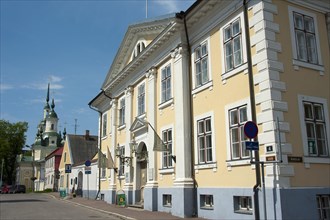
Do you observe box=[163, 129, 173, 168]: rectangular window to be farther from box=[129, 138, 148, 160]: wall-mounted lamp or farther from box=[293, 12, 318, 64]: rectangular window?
box=[293, 12, 318, 64]: rectangular window

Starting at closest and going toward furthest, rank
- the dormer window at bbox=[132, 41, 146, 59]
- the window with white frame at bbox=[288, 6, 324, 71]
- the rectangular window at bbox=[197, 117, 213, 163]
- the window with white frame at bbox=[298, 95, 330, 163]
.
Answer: the window with white frame at bbox=[298, 95, 330, 163] → the window with white frame at bbox=[288, 6, 324, 71] → the rectangular window at bbox=[197, 117, 213, 163] → the dormer window at bbox=[132, 41, 146, 59]

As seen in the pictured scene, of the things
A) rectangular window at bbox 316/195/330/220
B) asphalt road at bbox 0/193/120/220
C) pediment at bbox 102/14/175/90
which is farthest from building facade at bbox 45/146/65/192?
rectangular window at bbox 316/195/330/220

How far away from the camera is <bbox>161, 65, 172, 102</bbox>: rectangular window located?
1792 cm

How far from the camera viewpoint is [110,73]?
2595 cm

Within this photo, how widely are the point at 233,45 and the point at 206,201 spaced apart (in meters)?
6.21

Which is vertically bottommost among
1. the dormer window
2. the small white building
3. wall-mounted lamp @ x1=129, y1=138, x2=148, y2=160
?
the small white building

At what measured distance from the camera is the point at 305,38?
1269 centimetres

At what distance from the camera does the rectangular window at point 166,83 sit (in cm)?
1792

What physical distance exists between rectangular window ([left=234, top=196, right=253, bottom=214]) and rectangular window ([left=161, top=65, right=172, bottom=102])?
6.82 meters

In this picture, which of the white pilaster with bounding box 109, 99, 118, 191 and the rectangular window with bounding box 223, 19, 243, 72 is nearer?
the rectangular window with bounding box 223, 19, 243, 72

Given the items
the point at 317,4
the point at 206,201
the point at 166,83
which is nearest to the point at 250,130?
the point at 206,201

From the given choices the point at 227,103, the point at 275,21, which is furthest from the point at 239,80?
the point at 275,21

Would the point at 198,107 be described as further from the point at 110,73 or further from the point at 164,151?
the point at 110,73

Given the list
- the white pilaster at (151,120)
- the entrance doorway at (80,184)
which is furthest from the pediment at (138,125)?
the entrance doorway at (80,184)
